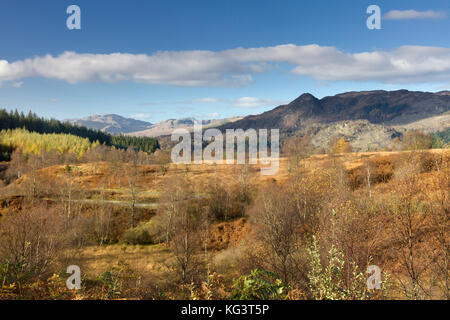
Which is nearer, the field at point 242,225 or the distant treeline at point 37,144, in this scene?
the field at point 242,225

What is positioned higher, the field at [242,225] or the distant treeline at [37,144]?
the distant treeline at [37,144]

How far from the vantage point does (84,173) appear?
103250 millimetres

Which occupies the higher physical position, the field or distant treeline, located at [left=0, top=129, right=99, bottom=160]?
distant treeline, located at [left=0, top=129, right=99, bottom=160]

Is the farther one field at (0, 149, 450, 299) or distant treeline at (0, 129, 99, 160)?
distant treeline at (0, 129, 99, 160)

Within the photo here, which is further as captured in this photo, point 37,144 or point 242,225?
point 37,144

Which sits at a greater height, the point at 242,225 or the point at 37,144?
the point at 37,144

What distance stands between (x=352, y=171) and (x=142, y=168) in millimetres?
85949

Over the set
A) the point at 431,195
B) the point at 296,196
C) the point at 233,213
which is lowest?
the point at 233,213

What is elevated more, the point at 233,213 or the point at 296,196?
the point at 296,196
